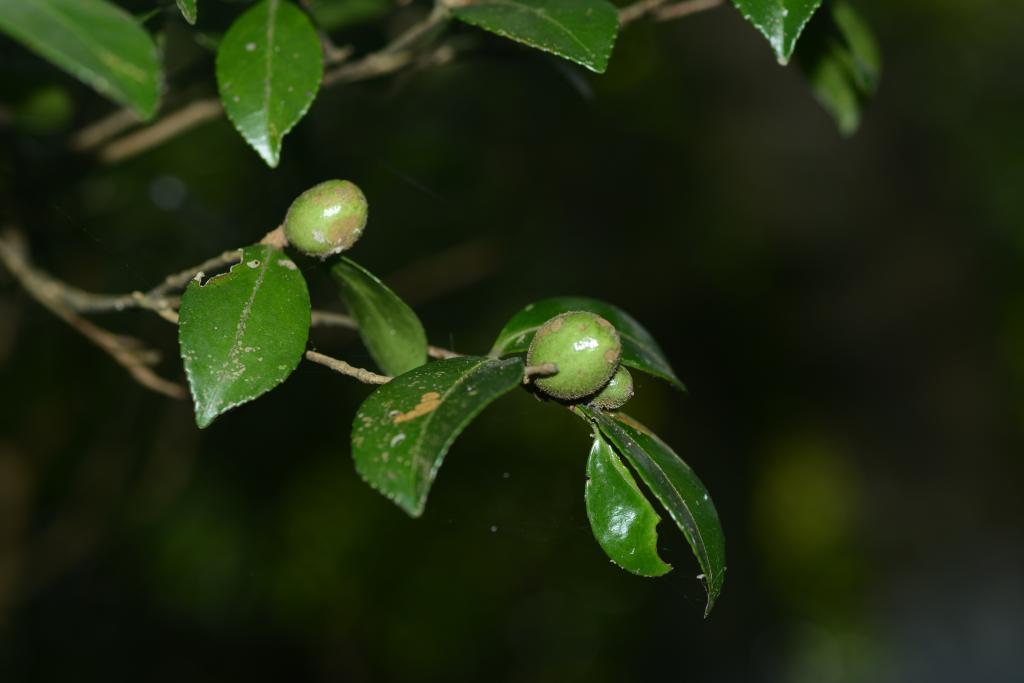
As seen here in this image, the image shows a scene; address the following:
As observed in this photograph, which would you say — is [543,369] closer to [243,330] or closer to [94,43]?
[243,330]

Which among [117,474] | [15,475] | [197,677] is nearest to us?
[15,475]

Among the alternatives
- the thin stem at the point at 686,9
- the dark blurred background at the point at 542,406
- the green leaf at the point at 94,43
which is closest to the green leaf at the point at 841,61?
the thin stem at the point at 686,9

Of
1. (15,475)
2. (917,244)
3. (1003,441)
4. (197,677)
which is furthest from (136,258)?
(1003,441)

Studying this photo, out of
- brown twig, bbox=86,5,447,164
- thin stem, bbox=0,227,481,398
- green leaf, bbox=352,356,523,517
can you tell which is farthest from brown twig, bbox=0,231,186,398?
green leaf, bbox=352,356,523,517

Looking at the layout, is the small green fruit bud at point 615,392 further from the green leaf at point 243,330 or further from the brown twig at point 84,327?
the brown twig at point 84,327

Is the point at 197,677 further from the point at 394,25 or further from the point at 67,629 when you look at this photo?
the point at 394,25

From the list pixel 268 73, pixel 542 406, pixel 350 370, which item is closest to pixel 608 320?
pixel 350 370
